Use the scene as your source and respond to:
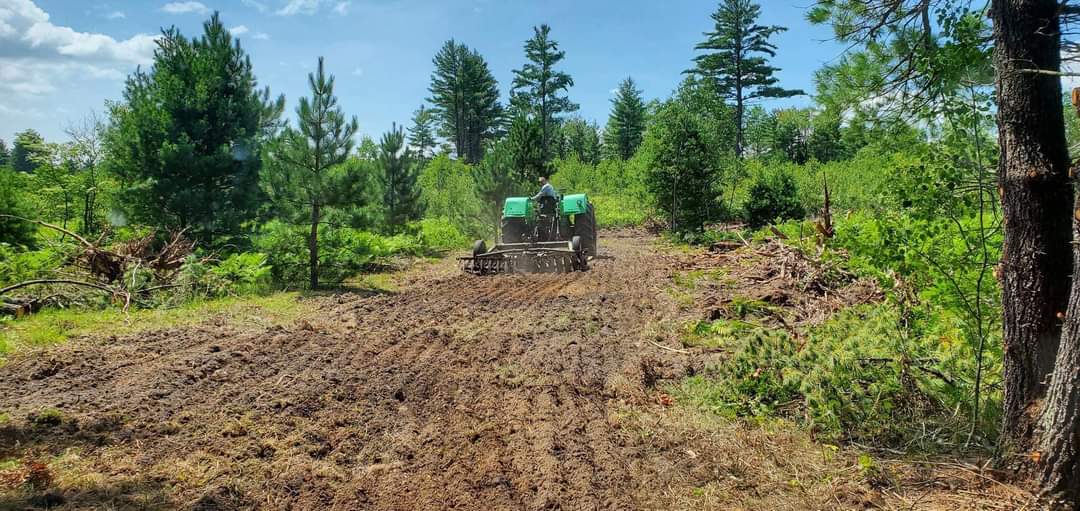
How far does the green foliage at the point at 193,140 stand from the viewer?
1188 cm

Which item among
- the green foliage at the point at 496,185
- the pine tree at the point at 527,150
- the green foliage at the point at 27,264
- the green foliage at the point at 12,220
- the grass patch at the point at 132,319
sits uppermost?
the pine tree at the point at 527,150

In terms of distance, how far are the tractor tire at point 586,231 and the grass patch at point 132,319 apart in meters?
7.00

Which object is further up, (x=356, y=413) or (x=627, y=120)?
(x=627, y=120)

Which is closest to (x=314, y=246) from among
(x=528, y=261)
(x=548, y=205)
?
(x=528, y=261)

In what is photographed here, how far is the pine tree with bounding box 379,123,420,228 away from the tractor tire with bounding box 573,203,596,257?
6197mm

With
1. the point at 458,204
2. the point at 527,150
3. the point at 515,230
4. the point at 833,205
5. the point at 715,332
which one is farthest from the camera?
the point at 833,205

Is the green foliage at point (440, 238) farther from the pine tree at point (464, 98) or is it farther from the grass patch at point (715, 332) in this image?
the pine tree at point (464, 98)

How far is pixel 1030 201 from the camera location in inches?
119

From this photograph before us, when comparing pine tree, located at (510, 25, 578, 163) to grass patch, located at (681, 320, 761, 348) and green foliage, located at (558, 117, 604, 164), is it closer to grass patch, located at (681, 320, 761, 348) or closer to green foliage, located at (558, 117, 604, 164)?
green foliage, located at (558, 117, 604, 164)

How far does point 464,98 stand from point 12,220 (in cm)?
4468

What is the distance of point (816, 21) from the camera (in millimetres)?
4516

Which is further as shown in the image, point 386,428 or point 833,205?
point 833,205

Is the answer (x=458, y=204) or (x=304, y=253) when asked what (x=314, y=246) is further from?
(x=458, y=204)

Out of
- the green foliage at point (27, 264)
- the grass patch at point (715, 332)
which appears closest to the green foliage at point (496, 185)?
the green foliage at point (27, 264)
